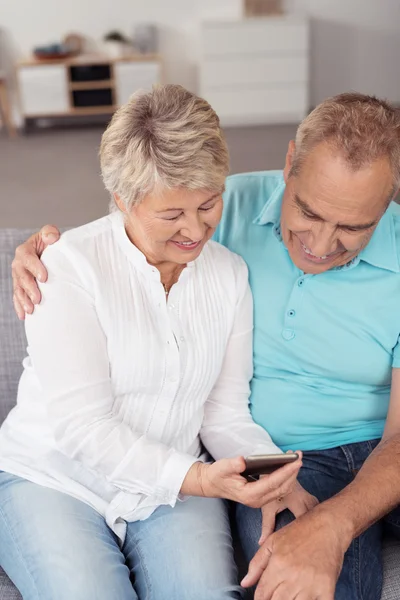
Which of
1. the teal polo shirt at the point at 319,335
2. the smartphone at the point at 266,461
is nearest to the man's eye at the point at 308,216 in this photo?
the teal polo shirt at the point at 319,335

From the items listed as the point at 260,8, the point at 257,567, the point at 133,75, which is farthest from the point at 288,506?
the point at 260,8

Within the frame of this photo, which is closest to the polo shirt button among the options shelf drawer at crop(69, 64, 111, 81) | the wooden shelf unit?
the wooden shelf unit

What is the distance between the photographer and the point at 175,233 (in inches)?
52.6

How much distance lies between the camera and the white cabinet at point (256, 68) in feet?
22.6

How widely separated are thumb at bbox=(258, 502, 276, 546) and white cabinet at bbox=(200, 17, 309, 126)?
6.00 m

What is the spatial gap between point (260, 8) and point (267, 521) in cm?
655

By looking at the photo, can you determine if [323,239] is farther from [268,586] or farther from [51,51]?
[51,51]

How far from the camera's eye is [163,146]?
126 centimetres

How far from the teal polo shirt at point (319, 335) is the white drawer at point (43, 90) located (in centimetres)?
575

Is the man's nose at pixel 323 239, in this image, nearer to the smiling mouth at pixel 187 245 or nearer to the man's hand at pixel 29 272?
the smiling mouth at pixel 187 245

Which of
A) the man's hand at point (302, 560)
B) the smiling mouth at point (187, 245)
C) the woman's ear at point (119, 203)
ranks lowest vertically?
the man's hand at point (302, 560)

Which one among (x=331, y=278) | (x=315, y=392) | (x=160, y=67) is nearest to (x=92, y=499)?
(x=315, y=392)

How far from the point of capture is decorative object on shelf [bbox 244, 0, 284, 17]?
698cm

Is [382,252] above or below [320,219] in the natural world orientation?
below
